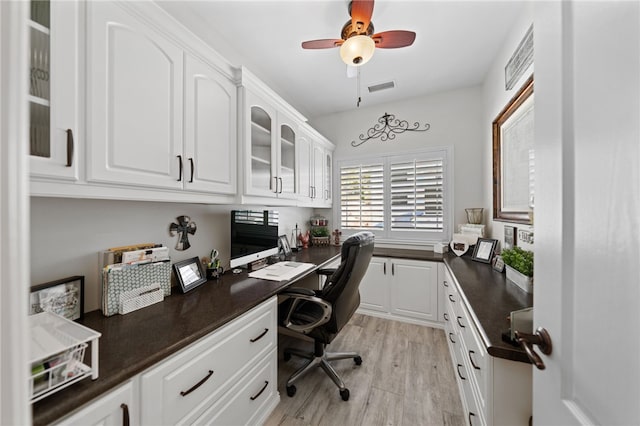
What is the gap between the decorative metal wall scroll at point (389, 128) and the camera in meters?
3.17

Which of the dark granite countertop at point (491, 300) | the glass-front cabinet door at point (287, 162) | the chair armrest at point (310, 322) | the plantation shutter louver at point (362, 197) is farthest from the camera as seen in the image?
the plantation shutter louver at point (362, 197)

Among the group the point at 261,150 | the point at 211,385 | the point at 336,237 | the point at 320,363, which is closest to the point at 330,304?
the point at 320,363

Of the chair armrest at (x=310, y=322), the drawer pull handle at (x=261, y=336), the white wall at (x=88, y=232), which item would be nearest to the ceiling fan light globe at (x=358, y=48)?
the white wall at (x=88, y=232)

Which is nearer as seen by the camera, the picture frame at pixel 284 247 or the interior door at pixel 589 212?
the interior door at pixel 589 212

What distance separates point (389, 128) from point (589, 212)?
10.1 ft

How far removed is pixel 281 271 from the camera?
1.94m

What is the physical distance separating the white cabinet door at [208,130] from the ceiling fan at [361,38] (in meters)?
0.75

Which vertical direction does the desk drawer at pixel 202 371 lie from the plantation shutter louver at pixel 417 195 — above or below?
below

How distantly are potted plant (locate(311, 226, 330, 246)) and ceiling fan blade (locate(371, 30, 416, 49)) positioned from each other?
228cm

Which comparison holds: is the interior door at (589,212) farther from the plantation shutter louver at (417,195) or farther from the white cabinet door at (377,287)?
the plantation shutter louver at (417,195)

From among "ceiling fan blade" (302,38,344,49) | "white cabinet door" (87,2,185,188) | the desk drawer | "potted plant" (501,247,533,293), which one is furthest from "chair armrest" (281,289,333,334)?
"ceiling fan blade" (302,38,344,49)

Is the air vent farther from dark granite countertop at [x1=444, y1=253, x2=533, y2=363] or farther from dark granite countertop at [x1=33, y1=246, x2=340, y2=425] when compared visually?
dark granite countertop at [x1=33, y1=246, x2=340, y2=425]

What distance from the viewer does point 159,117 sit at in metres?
1.19

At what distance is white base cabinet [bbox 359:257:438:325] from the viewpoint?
2.63m
